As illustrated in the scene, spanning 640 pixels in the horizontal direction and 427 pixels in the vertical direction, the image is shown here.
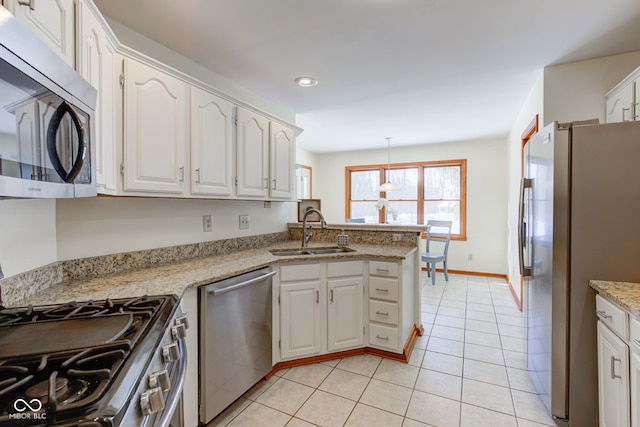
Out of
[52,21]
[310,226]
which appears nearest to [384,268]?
[310,226]

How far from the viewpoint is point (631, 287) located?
1.41 metres

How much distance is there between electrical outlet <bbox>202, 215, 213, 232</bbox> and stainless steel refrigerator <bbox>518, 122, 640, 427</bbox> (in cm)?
230

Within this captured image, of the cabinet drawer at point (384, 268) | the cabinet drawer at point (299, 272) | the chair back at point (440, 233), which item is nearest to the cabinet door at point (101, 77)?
the cabinet drawer at point (299, 272)

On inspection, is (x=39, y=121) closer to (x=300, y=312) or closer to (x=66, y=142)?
(x=66, y=142)

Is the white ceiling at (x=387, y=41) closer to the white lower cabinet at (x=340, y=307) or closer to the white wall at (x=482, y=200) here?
the white lower cabinet at (x=340, y=307)

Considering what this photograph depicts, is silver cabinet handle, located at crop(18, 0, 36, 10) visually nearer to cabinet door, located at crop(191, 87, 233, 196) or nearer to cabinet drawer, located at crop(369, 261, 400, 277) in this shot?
cabinet door, located at crop(191, 87, 233, 196)

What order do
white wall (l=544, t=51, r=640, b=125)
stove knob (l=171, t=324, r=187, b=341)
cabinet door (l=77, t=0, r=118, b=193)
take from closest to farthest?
stove knob (l=171, t=324, r=187, b=341) < cabinet door (l=77, t=0, r=118, b=193) < white wall (l=544, t=51, r=640, b=125)

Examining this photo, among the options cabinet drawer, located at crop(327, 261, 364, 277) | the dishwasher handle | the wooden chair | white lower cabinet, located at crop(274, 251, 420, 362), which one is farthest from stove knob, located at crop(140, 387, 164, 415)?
the wooden chair

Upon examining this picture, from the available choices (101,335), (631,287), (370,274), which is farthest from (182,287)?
(631,287)

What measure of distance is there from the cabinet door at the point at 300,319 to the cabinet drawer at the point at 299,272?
5cm

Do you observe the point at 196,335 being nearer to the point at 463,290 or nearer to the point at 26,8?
the point at 26,8

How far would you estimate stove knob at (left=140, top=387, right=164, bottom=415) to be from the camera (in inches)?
27.9

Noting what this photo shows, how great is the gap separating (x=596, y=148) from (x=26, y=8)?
96.0 inches

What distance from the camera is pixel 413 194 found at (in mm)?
5762
